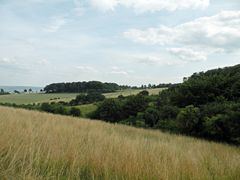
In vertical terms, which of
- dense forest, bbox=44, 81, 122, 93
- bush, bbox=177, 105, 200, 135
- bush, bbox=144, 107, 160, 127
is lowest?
bush, bbox=144, 107, 160, 127

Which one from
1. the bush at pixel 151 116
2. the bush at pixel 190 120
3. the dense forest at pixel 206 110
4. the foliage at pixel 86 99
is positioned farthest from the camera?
the foliage at pixel 86 99

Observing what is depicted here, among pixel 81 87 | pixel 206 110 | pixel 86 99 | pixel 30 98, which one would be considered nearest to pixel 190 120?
pixel 206 110

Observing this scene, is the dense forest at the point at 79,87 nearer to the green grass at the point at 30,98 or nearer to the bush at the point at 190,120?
the green grass at the point at 30,98

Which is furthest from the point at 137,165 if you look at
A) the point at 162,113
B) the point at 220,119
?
the point at 162,113

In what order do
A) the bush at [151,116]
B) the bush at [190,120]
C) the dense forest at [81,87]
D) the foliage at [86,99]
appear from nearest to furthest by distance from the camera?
the bush at [190,120], the bush at [151,116], the foliage at [86,99], the dense forest at [81,87]

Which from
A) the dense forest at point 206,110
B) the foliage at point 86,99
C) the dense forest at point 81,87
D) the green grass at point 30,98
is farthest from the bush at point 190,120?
the dense forest at point 81,87

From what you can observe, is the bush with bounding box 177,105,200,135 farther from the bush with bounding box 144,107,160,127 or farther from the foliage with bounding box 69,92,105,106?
the foliage with bounding box 69,92,105,106

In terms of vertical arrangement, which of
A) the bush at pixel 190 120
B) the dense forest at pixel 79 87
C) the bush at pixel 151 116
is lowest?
the bush at pixel 151 116

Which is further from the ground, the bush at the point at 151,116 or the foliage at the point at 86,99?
the foliage at the point at 86,99

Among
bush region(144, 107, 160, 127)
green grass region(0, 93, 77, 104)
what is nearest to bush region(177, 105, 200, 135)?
bush region(144, 107, 160, 127)

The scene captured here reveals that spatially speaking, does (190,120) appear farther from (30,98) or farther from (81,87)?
(81,87)

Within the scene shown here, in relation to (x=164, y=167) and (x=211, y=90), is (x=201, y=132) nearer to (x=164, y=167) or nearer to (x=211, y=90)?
(x=211, y=90)

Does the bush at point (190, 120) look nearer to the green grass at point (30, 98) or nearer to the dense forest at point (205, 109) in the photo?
the dense forest at point (205, 109)

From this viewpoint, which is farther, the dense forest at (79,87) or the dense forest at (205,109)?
the dense forest at (79,87)
